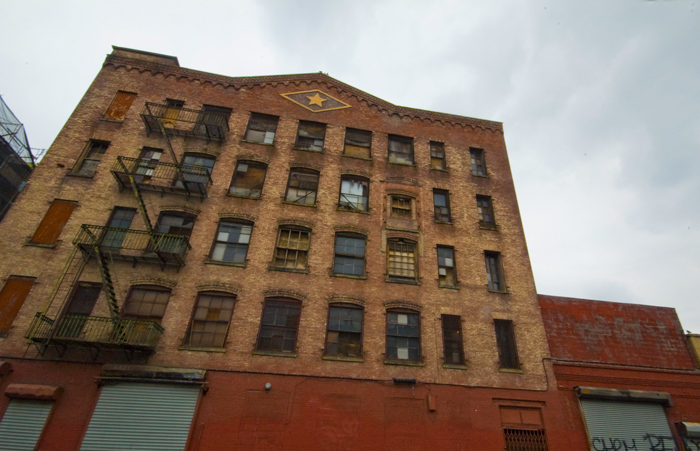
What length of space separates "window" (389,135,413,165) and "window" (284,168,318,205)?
463 centimetres

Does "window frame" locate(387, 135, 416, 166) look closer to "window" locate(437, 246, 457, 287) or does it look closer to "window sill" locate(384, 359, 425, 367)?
"window" locate(437, 246, 457, 287)

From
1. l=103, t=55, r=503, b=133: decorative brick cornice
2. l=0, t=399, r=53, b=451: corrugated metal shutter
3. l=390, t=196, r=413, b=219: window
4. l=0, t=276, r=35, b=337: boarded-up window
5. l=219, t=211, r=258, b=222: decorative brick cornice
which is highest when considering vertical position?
l=103, t=55, r=503, b=133: decorative brick cornice

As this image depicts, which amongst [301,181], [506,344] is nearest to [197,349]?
[301,181]

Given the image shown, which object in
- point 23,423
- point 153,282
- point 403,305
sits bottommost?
point 23,423

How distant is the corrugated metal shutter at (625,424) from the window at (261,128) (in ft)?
61.9

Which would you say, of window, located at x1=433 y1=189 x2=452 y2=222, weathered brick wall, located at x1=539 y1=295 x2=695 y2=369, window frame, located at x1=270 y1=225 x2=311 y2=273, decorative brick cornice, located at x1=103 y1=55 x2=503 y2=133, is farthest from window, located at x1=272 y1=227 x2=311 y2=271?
weathered brick wall, located at x1=539 y1=295 x2=695 y2=369

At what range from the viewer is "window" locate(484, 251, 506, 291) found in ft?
54.6

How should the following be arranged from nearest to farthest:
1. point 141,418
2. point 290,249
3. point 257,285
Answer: point 141,418, point 257,285, point 290,249

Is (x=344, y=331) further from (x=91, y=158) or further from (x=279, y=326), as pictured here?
(x=91, y=158)

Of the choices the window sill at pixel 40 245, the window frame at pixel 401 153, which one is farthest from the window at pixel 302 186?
the window sill at pixel 40 245

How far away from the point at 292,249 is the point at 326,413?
671 cm

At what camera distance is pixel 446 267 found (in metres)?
16.6

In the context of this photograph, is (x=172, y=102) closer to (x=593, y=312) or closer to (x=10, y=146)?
(x=10, y=146)

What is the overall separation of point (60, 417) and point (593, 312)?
21.7m
